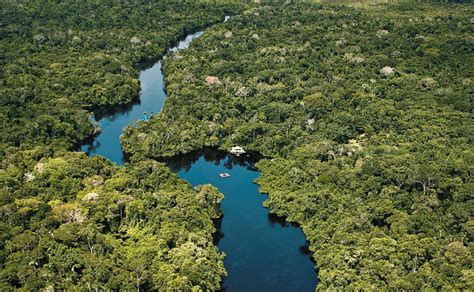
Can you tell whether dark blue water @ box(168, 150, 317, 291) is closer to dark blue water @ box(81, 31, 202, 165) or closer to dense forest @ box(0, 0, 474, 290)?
dense forest @ box(0, 0, 474, 290)

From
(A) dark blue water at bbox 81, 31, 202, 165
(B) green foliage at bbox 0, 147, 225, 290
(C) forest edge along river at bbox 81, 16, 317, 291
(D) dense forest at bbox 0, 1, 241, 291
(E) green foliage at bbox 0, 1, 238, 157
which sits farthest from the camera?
(E) green foliage at bbox 0, 1, 238, 157

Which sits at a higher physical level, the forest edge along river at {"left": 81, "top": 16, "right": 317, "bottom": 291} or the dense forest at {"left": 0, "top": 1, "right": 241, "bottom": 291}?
the dense forest at {"left": 0, "top": 1, "right": 241, "bottom": 291}

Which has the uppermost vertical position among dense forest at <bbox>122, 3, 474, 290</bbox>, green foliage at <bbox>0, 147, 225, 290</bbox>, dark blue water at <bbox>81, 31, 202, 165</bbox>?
green foliage at <bbox>0, 147, 225, 290</bbox>

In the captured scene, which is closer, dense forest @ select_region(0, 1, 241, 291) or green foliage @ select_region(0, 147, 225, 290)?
green foliage @ select_region(0, 147, 225, 290)

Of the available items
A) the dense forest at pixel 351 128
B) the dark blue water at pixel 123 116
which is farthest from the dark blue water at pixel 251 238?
the dark blue water at pixel 123 116

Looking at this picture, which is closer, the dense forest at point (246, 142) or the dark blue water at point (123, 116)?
the dense forest at point (246, 142)

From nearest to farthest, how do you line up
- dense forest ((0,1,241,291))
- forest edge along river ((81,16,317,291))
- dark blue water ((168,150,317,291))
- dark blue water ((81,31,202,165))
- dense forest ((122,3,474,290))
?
dense forest ((0,1,241,291)), dense forest ((122,3,474,290)), dark blue water ((168,150,317,291)), forest edge along river ((81,16,317,291)), dark blue water ((81,31,202,165))

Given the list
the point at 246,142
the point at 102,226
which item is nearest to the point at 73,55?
the point at 246,142

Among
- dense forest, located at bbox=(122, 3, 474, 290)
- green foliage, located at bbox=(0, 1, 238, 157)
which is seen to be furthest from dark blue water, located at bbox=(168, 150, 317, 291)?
green foliage, located at bbox=(0, 1, 238, 157)

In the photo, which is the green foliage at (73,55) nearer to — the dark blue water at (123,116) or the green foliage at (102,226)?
the dark blue water at (123,116)
